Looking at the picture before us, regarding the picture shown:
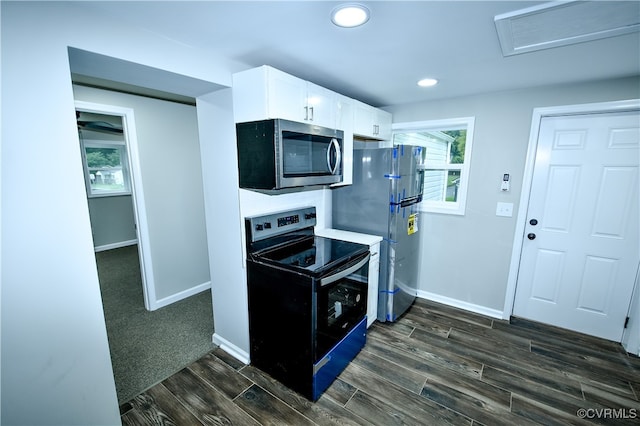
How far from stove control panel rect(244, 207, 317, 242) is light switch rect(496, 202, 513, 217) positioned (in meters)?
1.89

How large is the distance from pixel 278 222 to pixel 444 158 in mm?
2347

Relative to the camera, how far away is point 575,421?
67.9 inches

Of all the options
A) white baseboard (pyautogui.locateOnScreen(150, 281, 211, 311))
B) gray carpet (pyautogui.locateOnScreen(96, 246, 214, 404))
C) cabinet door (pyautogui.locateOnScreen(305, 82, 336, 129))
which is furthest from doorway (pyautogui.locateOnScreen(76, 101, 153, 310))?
cabinet door (pyautogui.locateOnScreen(305, 82, 336, 129))

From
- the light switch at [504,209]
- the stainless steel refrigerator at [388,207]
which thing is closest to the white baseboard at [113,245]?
the stainless steel refrigerator at [388,207]

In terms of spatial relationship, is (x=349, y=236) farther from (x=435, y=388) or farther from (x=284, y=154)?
(x=435, y=388)

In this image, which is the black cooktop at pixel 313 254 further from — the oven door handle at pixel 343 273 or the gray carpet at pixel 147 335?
the gray carpet at pixel 147 335

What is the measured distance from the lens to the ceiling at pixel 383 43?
1.23 metres

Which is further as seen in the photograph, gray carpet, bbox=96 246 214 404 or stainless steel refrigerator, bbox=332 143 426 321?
stainless steel refrigerator, bbox=332 143 426 321

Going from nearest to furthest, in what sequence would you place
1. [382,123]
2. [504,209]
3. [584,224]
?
[584,224] → [504,209] → [382,123]

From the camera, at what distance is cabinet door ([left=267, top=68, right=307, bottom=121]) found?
1.67 meters

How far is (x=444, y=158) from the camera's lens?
3.34 metres

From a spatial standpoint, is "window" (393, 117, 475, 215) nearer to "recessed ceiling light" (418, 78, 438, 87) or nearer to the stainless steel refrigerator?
the stainless steel refrigerator

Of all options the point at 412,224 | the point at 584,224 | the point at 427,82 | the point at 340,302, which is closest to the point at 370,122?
the point at 427,82

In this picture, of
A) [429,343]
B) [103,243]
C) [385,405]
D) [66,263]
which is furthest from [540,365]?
[103,243]
